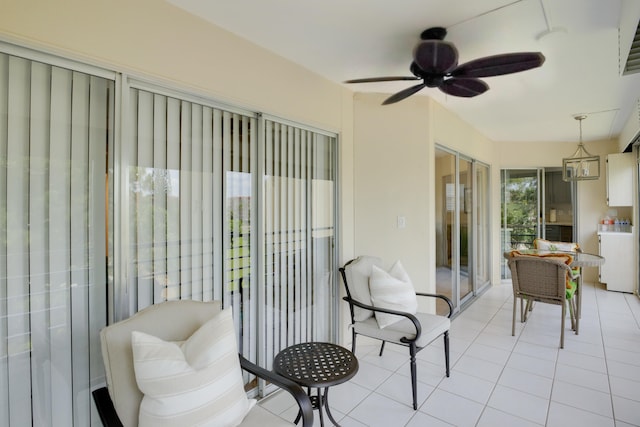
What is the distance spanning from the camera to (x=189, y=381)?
1369mm

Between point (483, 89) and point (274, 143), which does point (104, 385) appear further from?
point (483, 89)

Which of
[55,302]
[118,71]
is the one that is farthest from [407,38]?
[55,302]

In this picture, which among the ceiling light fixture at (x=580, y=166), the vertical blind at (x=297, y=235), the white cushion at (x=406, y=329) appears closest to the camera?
the white cushion at (x=406, y=329)

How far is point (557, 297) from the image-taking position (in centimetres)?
344

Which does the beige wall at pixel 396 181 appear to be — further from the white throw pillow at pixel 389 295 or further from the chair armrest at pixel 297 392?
the chair armrest at pixel 297 392

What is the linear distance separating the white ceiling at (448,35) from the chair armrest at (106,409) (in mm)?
2120

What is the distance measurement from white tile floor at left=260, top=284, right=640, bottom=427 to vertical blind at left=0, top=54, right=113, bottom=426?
4.35 feet

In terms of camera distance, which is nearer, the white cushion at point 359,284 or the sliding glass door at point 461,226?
the white cushion at point 359,284

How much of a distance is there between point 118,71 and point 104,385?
5.46 ft

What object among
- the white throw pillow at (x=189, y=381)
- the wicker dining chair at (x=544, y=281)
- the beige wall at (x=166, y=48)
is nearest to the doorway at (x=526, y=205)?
the wicker dining chair at (x=544, y=281)

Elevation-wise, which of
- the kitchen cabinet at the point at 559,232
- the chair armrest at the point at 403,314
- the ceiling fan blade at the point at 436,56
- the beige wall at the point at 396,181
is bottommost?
the chair armrest at the point at 403,314

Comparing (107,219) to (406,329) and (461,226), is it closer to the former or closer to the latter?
(406,329)

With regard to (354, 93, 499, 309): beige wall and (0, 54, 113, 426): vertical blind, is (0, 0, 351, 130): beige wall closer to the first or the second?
(0, 54, 113, 426): vertical blind

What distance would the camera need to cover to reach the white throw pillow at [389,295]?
8.68 feet
